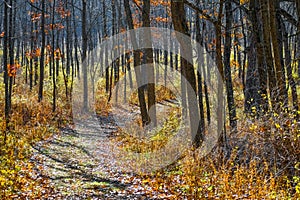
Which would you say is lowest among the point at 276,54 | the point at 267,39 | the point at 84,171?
the point at 84,171

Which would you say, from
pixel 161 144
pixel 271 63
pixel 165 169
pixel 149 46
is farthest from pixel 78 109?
pixel 271 63

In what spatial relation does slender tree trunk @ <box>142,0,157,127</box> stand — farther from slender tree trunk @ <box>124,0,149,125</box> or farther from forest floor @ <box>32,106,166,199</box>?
forest floor @ <box>32,106,166,199</box>

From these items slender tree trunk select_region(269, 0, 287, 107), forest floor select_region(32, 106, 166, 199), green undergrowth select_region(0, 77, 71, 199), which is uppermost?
slender tree trunk select_region(269, 0, 287, 107)

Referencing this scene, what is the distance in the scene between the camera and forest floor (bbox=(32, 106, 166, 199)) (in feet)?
19.4

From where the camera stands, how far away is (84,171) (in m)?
7.45

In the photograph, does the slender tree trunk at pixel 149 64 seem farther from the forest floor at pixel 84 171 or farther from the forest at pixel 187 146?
the forest floor at pixel 84 171

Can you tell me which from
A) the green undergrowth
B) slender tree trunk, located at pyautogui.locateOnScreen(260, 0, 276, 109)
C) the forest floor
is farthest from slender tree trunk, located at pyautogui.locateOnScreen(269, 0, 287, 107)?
the green undergrowth

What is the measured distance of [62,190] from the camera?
602cm

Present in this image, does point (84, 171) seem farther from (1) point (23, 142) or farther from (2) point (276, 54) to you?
(2) point (276, 54)

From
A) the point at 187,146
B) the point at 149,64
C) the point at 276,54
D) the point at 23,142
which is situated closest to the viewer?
the point at 276,54

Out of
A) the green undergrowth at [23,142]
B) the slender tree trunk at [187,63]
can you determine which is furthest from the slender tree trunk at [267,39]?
the green undergrowth at [23,142]

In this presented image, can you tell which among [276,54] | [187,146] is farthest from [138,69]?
[276,54]

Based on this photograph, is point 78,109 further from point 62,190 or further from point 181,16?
point 62,190

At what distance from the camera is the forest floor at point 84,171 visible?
592cm
